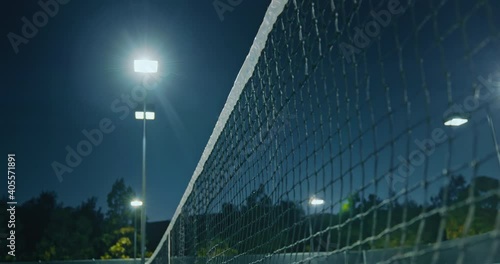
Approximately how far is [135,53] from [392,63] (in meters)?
11.8

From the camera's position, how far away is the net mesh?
2.08m

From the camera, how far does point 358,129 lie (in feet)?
10.1

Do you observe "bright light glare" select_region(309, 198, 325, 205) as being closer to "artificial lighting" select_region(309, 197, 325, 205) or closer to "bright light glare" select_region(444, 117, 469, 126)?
"artificial lighting" select_region(309, 197, 325, 205)

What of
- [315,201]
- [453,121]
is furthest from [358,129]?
[315,201]

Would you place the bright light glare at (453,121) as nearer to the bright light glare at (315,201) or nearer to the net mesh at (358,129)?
the net mesh at (358,129)

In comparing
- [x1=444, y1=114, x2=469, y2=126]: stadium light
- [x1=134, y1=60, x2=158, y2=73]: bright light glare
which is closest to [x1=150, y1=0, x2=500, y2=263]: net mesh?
[x1=444, y1=114, x2=469, y2=126]: stadium light

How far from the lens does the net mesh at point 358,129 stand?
208 cm

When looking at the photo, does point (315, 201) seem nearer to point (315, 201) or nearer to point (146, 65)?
point (315, 201)

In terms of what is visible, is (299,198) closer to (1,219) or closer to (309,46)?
(309,46)

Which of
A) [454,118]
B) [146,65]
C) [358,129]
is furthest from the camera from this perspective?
[146,65]

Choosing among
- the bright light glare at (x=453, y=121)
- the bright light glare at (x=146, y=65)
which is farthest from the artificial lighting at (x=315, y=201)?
the bright light glare at (x=146, y=65)

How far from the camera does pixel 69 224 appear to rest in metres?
37.5

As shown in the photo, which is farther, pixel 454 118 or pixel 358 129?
pixel 358 129

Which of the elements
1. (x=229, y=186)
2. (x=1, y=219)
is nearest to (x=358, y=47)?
(x=229, y=186)
